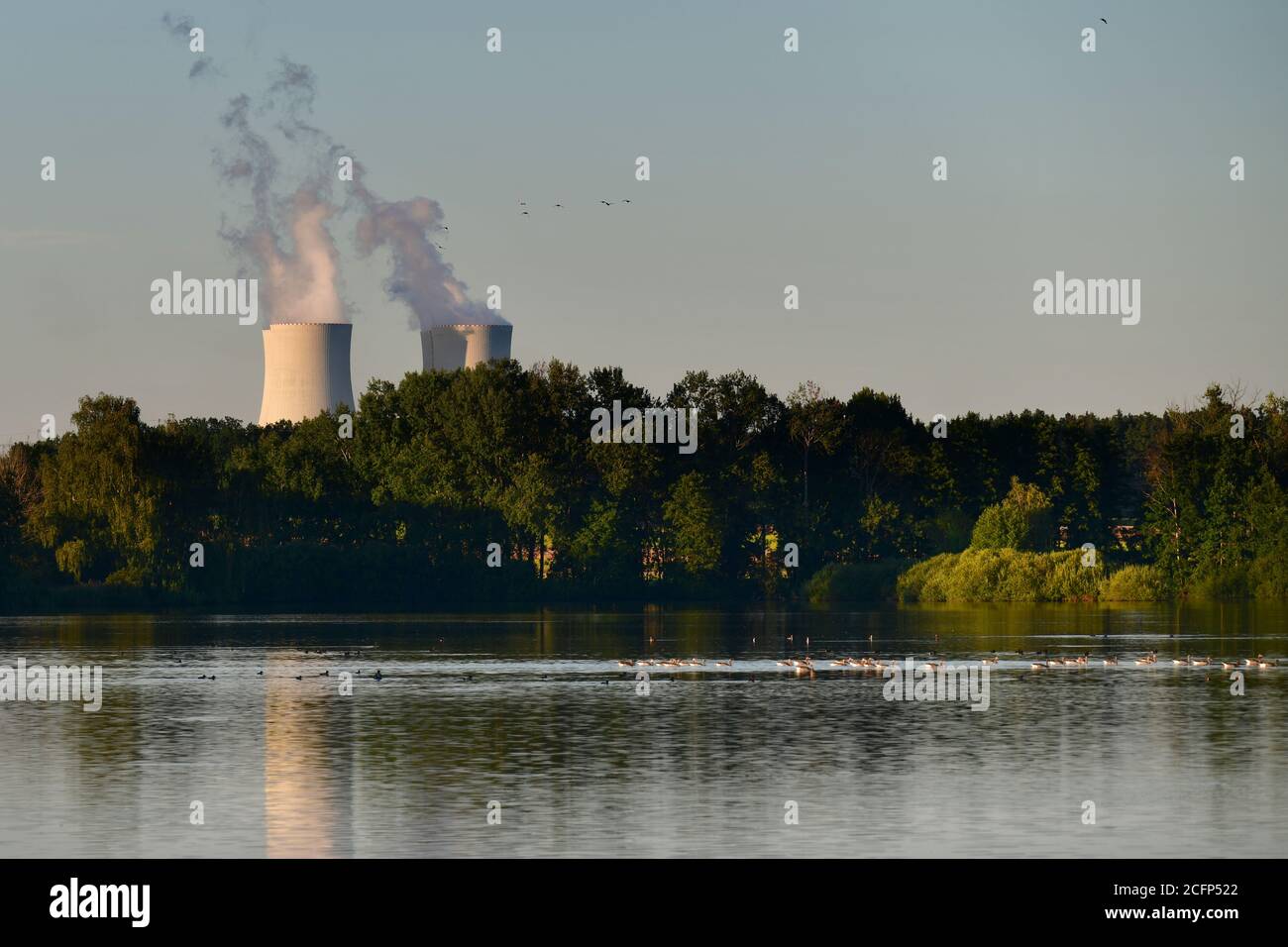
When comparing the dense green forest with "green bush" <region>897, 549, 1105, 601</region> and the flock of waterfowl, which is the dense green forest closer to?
"green bush" <region>897, 549, 1105, 601</region>

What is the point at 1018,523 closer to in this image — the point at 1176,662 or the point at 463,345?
the point at 463,345

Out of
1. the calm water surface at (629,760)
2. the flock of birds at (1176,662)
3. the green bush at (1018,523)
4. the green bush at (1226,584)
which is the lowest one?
the calm water surface at (629,760)

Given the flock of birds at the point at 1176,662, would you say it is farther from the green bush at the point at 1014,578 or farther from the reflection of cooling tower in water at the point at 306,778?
the green bush at the point at 1014,578

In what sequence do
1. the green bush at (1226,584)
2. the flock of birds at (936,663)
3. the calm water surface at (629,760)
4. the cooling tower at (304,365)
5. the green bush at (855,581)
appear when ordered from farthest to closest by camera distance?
the green bush at (855,581), the green bush at (1226,584), the cooling tower at (304,365), the flock of birds at (936,663), the calm water surface at (629,760)

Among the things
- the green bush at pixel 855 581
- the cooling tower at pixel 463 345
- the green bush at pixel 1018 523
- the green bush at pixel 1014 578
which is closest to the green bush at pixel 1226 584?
the green bush at pixel 1014 578

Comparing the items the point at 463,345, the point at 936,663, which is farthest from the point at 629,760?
the point at 463,345
